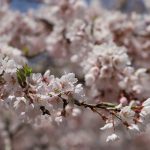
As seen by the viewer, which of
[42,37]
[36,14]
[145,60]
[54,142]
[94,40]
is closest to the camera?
[94,40]

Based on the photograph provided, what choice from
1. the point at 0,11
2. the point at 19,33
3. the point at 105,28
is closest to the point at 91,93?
the point at 105,28

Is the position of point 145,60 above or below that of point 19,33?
below

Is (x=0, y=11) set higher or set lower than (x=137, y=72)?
higher

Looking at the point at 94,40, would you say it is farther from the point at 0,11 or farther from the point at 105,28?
the point at 0,11

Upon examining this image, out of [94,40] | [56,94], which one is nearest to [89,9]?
[94,40]

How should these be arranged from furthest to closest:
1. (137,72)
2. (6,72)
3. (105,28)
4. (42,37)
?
(42,37), (105,28), (137,72), (6,72)

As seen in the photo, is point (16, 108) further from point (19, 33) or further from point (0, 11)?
point (0, 11)

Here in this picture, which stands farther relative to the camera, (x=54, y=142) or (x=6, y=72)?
(x=54, y=142)

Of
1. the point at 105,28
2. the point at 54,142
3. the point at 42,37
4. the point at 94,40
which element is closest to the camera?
the point at 94,40

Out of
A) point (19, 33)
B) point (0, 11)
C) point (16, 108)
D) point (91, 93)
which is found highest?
point (0, 11)
